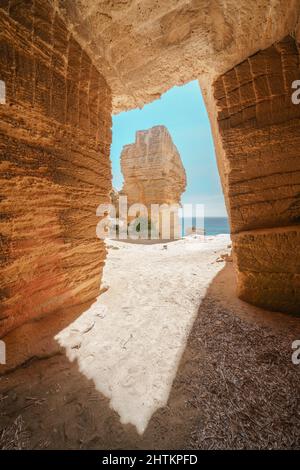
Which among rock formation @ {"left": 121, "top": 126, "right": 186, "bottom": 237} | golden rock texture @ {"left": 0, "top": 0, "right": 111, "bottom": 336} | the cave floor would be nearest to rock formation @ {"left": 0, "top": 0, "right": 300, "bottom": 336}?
golden rock texture @ {"left": 0, "top": 0, "right": 111, "bottom": 336}

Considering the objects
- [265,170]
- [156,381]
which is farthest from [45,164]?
[265,170]

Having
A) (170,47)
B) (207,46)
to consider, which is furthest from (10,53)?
(207,46)

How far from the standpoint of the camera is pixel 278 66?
229 centimetres

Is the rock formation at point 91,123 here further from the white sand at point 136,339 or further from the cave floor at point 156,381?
the white sand at point 136,339

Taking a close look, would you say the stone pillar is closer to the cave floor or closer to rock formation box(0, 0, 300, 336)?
rock formation box(0, 0, 300, 336)

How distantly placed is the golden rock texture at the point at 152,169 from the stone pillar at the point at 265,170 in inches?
449

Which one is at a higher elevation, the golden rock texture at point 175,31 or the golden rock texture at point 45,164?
the golden rock texture at point 175,31

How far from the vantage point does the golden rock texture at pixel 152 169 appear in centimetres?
1394

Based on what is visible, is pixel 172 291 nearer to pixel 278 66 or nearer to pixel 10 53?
pixel 278 66

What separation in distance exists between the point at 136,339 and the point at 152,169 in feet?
43.6

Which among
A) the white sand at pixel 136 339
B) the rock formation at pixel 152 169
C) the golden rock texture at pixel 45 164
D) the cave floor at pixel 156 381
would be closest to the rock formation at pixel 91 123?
the golden rock texture at pixel 45 164

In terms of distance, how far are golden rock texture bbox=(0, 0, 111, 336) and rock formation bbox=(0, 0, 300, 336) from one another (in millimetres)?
12

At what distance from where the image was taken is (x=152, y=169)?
1405 cm

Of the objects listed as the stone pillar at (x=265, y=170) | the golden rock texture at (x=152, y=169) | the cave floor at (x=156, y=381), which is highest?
the golden rock texture at (x=152, y=169)
